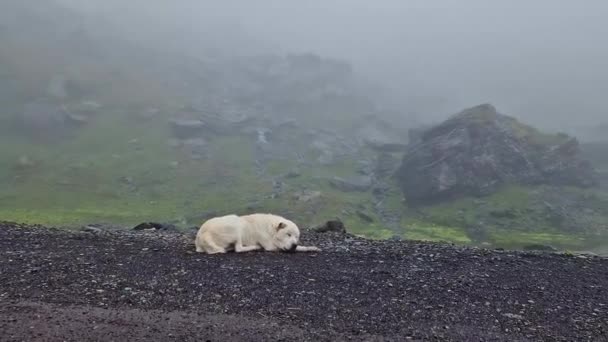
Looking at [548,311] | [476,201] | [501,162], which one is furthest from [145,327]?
[501,162]

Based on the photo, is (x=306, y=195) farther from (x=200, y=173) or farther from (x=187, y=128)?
(x=187, y=128)

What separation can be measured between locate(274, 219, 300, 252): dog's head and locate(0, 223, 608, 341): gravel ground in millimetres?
545

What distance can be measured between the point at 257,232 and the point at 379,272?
4226 millimetres

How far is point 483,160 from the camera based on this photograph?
153 meters

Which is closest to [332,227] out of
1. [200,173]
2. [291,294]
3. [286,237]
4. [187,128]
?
[286,237]

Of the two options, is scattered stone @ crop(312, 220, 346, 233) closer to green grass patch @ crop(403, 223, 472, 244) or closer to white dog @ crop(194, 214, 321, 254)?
white dog @ crop(194, 214, 321, 254)

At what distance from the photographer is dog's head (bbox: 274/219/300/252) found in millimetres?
15508

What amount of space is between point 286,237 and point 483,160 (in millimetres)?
147438

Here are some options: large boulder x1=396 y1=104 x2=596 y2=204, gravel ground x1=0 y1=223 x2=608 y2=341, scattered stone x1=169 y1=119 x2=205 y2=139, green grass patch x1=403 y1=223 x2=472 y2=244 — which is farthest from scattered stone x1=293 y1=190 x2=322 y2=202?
gravel ground x1=0 y1=223 x2=608 y2=341

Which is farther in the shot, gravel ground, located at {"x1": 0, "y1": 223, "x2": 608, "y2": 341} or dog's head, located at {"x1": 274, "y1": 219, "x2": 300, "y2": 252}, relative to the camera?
dog's head, located at {"x1": 274, "y1": 219, "x2": 300, "y2": 252}

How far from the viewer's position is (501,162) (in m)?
154

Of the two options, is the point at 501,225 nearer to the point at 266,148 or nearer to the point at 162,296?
the point at 266,148

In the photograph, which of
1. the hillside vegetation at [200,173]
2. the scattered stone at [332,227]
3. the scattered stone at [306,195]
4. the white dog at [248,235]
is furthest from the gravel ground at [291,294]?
the scattered stone at [306,195]

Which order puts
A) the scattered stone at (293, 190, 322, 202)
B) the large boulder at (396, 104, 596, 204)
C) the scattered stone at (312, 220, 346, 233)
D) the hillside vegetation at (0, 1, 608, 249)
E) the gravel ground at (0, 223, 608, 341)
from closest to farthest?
the gravel ground at (0, 223, 608, 341)
the scattered stone at (312, 220, 346, 233)
the hillside vegetation at (0, 1, 608, 249)
the scattered stone at (293, 190, 322, 202)
the large boulder at (396, 104, 596, 204)
